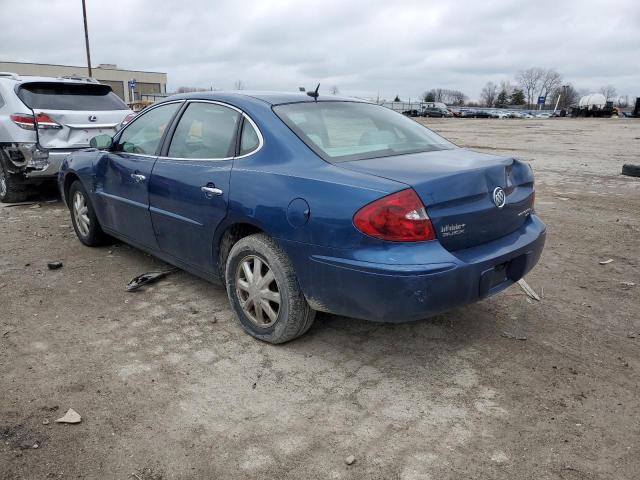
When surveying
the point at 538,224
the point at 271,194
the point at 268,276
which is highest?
the point at 271,194

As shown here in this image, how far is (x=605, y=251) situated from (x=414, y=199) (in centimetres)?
359

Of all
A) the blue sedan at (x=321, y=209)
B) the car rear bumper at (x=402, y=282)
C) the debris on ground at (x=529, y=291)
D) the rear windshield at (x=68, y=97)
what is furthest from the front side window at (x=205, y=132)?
the rear windshield at (x=68, y=97)

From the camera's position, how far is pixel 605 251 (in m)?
5.42

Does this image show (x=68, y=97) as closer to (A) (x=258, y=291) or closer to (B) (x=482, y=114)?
(A) (x=258, y=291)

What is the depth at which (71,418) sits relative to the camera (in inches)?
106

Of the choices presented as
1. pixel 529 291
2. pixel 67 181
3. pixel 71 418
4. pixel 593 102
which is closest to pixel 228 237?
pixel 71 418

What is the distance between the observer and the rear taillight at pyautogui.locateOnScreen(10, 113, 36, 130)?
7.00 meters

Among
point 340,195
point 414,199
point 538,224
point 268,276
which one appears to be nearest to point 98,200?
point 268,276

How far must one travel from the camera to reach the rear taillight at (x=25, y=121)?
7.00 meters

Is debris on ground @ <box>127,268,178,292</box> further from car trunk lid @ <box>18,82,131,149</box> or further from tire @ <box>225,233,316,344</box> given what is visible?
car trunk lid @ <box>18,82,131,149</box>

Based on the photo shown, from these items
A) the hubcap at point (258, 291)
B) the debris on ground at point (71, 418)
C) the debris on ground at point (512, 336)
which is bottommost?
the debris on ground at point (71, 418)

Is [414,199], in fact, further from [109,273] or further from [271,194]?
[109,273]

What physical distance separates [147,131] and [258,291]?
76.5 inches

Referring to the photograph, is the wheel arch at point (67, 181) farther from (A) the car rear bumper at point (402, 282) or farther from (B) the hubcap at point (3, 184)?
(A) the car rear bumper at point (402, 282)
